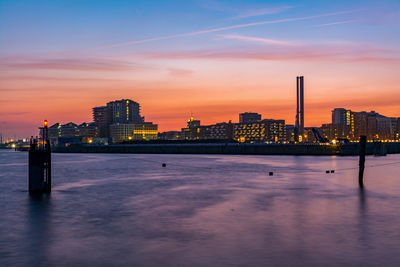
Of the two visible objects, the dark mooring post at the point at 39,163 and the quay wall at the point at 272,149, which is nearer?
the dark mooring post at the point at 39,163

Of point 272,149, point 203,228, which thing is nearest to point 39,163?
point 203,228

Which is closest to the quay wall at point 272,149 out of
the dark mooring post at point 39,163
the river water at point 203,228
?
the river water at point 203,228

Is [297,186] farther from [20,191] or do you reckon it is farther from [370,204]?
[20,191]

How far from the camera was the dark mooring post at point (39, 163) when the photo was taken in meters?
31.7

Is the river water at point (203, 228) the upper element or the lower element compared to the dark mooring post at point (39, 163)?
lower

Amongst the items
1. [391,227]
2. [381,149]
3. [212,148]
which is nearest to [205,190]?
[391,227]

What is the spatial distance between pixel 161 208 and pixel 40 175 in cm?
1189

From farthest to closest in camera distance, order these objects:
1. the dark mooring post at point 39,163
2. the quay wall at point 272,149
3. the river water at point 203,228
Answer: the quay wall at point 272,149
the dark mooring post at point 39,163
the river water at point 203,228

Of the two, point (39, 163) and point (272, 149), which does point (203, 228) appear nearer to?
point (39, 163)

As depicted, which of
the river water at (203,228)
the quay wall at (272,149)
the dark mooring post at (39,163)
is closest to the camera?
the river water at (203,228)

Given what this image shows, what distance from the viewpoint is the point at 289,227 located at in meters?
21.4

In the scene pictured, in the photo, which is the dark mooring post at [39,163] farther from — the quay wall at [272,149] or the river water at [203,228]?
the quay wall at [272,149]

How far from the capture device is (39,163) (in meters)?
32.0

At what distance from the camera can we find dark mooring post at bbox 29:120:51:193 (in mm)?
31719
